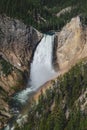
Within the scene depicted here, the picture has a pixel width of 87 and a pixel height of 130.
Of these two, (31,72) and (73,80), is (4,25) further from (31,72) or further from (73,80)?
(73,80)

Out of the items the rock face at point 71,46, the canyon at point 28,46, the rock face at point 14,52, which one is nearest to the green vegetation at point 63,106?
the rock face at point 14,52

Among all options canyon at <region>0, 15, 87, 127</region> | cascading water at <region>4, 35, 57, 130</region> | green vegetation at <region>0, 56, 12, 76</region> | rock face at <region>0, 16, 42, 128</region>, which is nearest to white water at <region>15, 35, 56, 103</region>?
cascading water at <region>4, 35, 57, 130</region>

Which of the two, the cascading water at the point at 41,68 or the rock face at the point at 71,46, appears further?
the rock face at the point at 71,46

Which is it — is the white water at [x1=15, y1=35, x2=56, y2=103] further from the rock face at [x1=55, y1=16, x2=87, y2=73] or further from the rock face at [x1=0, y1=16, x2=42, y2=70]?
the rock face at [x1=55, y1=16, x2=87, y2=73]

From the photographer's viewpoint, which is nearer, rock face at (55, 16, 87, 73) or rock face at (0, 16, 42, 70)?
rock face at (0, 16, 42, 70)

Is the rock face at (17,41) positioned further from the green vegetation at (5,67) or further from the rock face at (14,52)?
the green vegetation at (5,67)
